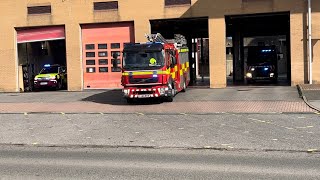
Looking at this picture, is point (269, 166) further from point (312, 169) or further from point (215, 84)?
point (215, 84)

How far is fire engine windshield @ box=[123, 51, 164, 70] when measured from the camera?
19.8 m

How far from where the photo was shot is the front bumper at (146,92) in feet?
64.4

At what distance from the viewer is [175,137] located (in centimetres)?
1230

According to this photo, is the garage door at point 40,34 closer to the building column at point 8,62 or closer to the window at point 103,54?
the building column at point 8,62

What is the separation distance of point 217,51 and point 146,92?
9.80 m

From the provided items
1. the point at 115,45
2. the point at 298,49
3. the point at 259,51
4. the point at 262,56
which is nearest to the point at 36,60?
the point at 115,45

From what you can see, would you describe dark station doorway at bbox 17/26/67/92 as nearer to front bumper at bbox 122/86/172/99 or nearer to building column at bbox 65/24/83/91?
building column at bbox 65/24/83/91

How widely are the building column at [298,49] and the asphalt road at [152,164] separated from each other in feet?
60.0

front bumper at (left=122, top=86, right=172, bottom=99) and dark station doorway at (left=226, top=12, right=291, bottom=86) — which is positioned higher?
dark station doorway at (left=226, top=12, right=291, bottom=86)

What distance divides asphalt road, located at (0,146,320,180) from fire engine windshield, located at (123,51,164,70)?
9088 millimetres

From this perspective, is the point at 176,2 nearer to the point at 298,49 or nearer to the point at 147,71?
the point at 298,49

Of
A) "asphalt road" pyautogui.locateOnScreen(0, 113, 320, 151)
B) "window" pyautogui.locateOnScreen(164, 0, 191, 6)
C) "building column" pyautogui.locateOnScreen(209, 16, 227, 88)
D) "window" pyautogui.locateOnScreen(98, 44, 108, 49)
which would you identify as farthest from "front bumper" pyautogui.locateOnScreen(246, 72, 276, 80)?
"asphalt road" pyautogui.locateOnScreen(0, 113, 320, 151)

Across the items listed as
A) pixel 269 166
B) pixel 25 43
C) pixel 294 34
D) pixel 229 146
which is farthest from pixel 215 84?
pixel 269 166

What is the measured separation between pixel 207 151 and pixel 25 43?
25.3m
